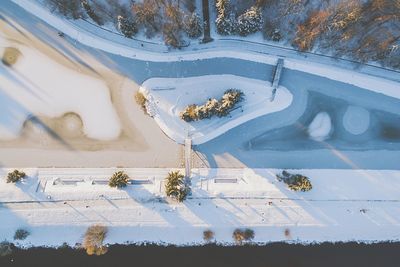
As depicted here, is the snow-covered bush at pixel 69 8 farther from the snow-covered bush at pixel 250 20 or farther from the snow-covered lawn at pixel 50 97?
the snow-covered bush at pixel 250 20

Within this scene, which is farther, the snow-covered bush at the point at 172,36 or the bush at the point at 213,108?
the snow-covered bush at the point at 172,36

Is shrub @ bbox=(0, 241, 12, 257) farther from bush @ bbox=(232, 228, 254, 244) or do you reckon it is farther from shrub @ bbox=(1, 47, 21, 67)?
bush @ bbox=(232, 228, 254, 244)

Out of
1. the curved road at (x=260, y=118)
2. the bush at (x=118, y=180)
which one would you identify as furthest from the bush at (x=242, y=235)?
the bush at (x=118, y=180)

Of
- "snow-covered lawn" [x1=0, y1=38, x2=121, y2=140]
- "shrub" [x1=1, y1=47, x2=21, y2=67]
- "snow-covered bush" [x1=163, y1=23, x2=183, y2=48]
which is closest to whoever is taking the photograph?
"snow-covered lawn" [x1=0, y1=38, x2=121, y2=140]

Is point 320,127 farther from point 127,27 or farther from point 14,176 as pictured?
point 14,176

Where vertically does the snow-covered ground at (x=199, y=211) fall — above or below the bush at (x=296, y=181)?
below

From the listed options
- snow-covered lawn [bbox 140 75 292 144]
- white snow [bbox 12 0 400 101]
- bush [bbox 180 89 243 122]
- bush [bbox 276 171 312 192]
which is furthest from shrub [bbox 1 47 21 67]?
bush [bbox 276 171 312 192]

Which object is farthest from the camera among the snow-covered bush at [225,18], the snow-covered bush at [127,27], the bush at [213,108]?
the snow-covered bush at [127,27]
